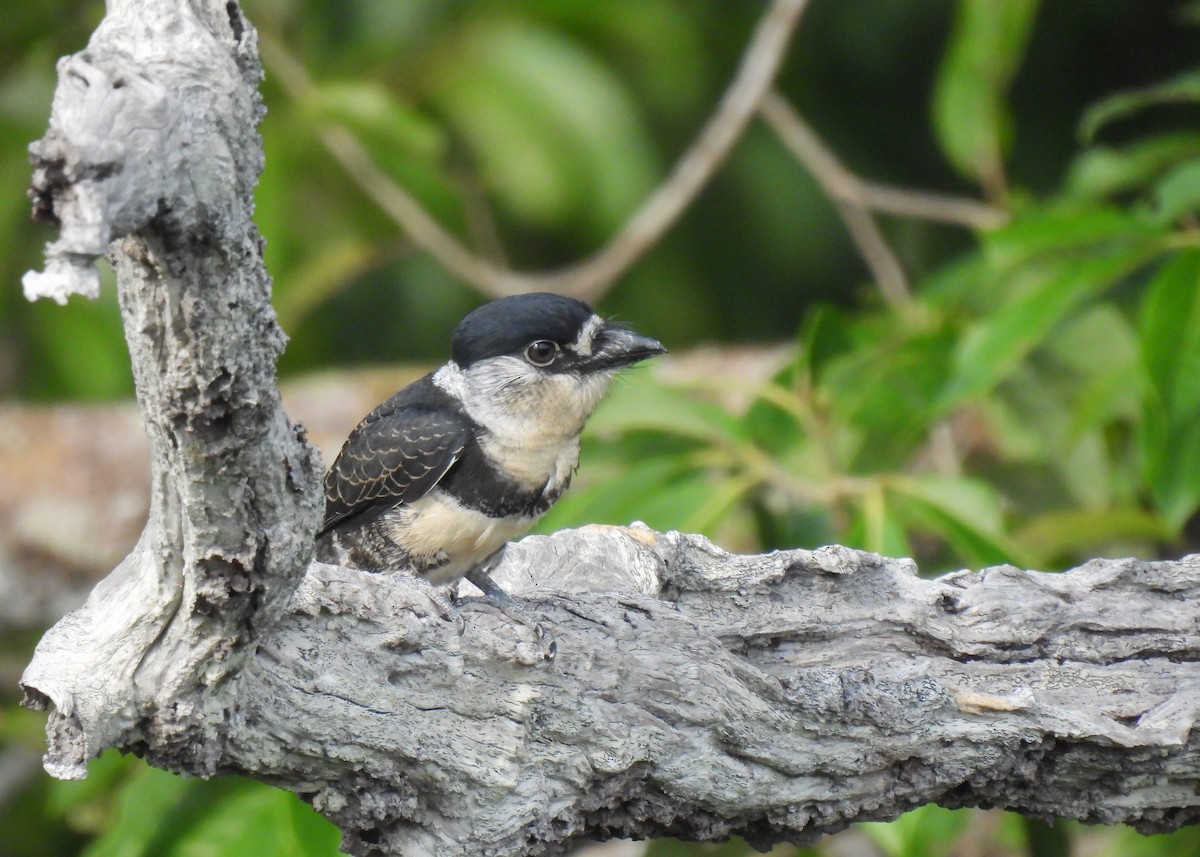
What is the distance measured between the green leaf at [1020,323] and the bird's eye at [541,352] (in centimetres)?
104

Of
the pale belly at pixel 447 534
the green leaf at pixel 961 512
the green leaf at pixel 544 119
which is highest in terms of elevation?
the green leaf at pixel 544 119

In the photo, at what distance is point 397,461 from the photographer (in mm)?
2916

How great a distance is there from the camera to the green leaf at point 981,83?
164 inches

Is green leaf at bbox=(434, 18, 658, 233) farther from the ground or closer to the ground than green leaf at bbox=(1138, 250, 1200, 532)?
farther from the ground

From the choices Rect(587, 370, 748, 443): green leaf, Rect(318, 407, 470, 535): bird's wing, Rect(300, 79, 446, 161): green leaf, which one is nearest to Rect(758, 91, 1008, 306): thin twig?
Rect(300, 79, 446, 161): green leaf

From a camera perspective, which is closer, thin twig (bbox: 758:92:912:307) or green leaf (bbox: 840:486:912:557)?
green leaf (bbox: 840:486:912:557)

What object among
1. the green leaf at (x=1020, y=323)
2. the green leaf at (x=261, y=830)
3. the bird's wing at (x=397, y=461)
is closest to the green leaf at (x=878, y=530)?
the green leaf at (x=1020, y=323)

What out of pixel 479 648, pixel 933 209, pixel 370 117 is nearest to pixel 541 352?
pixel 479 648

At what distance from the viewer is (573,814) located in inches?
83.4

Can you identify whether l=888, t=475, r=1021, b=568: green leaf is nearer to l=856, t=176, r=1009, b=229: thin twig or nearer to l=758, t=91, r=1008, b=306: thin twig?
l=758, t=91, r=1008, b=306: thin twig

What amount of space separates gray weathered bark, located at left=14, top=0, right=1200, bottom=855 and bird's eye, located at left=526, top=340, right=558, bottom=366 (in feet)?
1.24

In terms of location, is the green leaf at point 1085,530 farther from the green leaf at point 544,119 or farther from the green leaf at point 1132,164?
the green leaf at point 544,119

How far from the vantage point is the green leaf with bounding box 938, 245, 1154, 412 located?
328 centimetres

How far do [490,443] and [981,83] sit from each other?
2268mm
